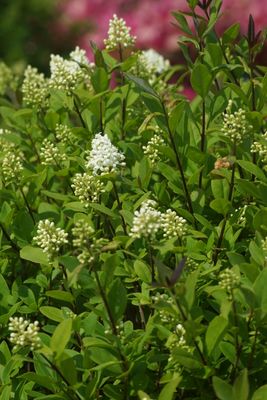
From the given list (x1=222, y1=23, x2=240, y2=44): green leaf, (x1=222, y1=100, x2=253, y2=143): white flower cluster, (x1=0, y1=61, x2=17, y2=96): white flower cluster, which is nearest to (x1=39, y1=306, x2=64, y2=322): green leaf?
(x1=222, y1=100, x2=253, y2=143): white flower cluster

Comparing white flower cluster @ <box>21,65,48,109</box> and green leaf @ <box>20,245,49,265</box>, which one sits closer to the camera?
green leaf @ <box>20,245,49,265</box>

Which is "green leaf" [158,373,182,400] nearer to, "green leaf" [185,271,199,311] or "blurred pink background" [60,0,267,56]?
"green leaf" [185,271,199,311]

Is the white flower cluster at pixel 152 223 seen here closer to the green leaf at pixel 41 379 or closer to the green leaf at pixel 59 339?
the green leaf at pixel 59 339

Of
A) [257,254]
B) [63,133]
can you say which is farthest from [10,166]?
[257,254]

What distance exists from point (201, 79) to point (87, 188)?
1.34ft

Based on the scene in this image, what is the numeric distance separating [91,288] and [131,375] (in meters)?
0.20

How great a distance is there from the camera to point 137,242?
73.7 inches

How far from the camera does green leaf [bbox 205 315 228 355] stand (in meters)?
1.51

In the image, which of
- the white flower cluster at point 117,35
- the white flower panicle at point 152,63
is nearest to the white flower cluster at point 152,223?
the white flower cluster at point 117,35

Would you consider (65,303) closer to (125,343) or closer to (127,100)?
(125,343)

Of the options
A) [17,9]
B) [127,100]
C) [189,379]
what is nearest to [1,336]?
[189,379]

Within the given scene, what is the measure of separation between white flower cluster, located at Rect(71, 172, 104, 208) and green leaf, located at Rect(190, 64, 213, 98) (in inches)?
14.0

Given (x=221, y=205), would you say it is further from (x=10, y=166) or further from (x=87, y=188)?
(x=10, y=166)

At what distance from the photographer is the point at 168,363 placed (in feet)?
5.42
